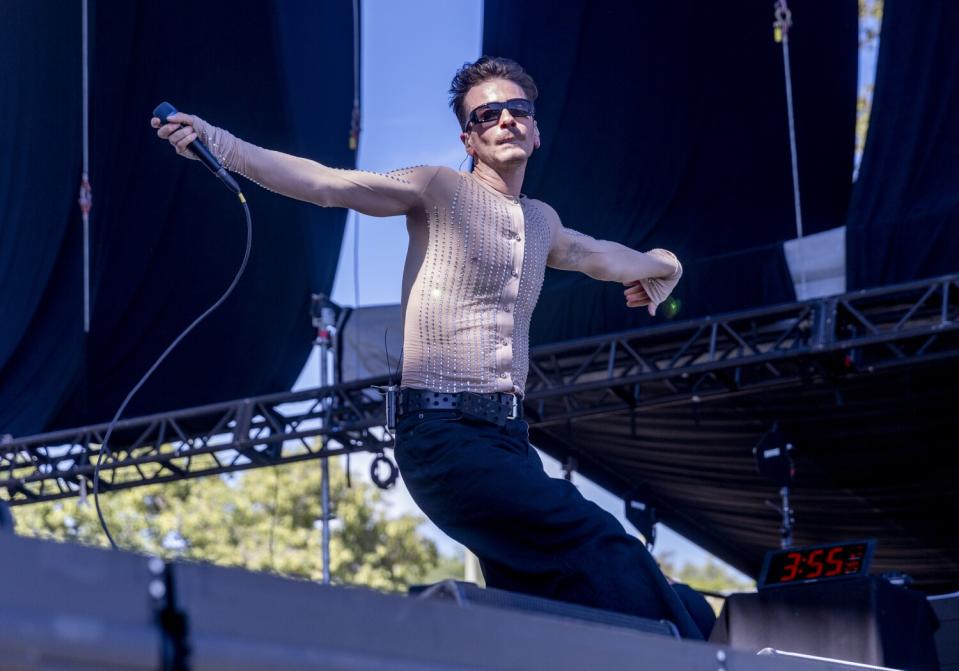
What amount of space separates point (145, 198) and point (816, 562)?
545cm

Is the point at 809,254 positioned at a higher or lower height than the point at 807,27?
lower

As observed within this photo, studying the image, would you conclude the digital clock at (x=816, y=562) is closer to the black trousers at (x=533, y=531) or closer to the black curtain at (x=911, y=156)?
the black trousers at (x=533, y=531)

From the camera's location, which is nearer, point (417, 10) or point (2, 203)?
point (2, 203)

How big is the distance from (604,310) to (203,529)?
14.1 m

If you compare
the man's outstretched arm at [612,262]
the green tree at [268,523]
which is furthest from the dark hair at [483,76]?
the green tree at [268,523]

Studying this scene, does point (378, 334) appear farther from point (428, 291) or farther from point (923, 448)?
point (428, 291)

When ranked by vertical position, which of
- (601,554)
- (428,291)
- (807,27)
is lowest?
(601,554)

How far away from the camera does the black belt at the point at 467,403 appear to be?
265 centimetres

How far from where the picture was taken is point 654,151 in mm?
8422

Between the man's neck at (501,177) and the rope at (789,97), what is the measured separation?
5.73 meters

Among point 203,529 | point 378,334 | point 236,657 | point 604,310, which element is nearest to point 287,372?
point 378,334

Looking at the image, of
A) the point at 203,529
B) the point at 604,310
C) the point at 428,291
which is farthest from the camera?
the point at 203,529

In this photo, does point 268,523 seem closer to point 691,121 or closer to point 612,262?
point 691,121

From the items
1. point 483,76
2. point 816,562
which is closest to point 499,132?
point 483,76
